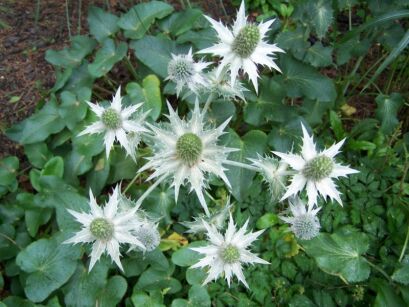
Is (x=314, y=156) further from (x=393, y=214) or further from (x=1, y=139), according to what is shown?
(x=1, y=139)

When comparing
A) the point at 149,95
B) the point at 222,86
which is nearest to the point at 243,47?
the point at 222,86

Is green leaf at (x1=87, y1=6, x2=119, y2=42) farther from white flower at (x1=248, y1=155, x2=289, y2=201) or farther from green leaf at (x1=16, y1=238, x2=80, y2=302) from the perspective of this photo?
white flower at (x1=248, y1=155, x2=289, y2=201)

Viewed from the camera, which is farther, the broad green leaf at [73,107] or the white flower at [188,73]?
the broad green leaf at [73,107]

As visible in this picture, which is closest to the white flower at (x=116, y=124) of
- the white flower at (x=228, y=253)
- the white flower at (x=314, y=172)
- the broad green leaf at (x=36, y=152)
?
the white flower at (x=228, y=253)

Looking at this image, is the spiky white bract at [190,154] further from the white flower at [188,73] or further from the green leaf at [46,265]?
the green leaf at [46,265]

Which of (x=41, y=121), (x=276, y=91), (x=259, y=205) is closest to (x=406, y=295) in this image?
(x=259, y=205)

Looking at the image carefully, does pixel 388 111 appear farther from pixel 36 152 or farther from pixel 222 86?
pixel 36 152
